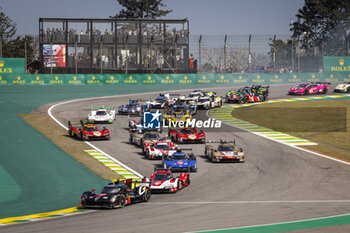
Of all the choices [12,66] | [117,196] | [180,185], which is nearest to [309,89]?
[12,66]

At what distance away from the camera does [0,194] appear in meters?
30.5

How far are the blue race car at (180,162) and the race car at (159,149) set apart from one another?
2.25 metres

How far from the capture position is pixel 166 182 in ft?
95.9

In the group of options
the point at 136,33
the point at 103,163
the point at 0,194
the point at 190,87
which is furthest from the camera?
the point at 136,33

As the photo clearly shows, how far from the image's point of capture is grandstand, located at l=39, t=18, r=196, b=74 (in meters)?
77.1

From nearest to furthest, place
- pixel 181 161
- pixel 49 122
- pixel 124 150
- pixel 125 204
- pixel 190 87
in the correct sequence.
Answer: pixel 125 204 < pixel 181 161 < pixel 124 150 < pixel 49 122 < pixel 190 87

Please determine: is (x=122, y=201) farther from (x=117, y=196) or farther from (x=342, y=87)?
(x=342, y=87)

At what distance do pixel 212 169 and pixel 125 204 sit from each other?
10101mm

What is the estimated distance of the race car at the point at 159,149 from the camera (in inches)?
1481

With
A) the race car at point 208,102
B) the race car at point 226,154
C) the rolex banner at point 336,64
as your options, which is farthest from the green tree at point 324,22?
the race car at point 226,154

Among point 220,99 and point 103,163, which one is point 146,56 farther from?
point 103,163

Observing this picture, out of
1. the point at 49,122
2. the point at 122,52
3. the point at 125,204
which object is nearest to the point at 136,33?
the point at 122,52

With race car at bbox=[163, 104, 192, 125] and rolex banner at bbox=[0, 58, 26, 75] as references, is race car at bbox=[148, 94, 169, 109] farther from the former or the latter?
rolex banner at bbox=[0, 58, 26, 75]

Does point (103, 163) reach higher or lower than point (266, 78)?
lower
